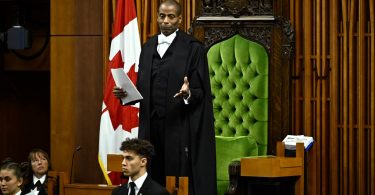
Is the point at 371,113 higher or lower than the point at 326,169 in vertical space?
higher

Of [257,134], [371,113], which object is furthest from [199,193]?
[371,113]

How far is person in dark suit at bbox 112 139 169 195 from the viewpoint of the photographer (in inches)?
214

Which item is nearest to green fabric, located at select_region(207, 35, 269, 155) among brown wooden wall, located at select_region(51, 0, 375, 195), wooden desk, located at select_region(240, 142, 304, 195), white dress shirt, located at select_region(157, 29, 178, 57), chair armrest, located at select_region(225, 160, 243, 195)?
brown wooden wall, located at select_region(51, 0, 375, 195)

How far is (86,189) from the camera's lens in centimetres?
730

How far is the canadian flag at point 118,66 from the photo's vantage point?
8.14 meters

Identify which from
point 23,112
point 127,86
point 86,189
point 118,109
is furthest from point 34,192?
point 23,112

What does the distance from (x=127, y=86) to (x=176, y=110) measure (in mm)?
352

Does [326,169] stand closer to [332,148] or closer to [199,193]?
[332,148]

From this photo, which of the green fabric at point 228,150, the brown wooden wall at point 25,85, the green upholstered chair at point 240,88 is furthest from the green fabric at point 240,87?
the brown wooden wall at point 25,85

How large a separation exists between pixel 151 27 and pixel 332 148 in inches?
79.7

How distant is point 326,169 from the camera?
7832 millimetres

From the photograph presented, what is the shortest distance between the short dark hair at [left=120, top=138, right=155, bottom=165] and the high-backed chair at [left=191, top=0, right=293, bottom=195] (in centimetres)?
219

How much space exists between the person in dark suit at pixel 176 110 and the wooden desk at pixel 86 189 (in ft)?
4.20

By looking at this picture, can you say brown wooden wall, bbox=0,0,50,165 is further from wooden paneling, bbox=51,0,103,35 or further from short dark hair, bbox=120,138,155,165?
short dark hair, bbox=120,138,155,165
